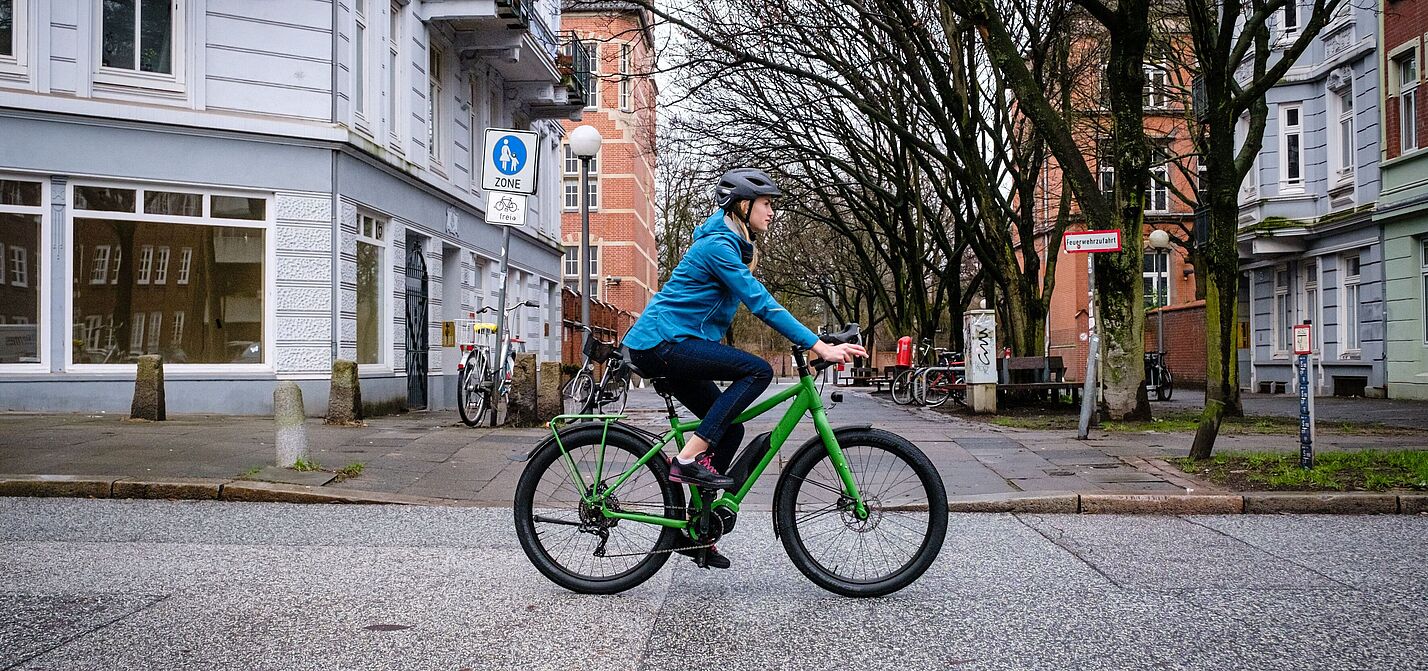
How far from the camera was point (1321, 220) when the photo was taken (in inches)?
1087

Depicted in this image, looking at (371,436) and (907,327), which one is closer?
(371,436)

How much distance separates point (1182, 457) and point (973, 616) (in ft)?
21.4

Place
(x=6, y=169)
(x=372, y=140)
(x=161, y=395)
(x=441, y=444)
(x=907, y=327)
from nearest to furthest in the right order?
(x=441, y=444) → (x=161, y=395) → (x=6, y=169) → (x=372, y=140) → (x=907, y=327)

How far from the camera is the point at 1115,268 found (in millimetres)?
15859

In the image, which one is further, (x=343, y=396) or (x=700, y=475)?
(x=343, y=396)

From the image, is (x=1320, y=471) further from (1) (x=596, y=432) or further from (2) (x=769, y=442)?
(1) (x=596, y=432)

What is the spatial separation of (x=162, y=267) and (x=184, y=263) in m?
0.27

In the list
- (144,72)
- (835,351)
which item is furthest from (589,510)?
(144,72)

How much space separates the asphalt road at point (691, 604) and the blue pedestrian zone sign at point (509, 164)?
6.41 meters

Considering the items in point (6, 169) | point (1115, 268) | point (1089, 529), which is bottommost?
point (1089, 529)

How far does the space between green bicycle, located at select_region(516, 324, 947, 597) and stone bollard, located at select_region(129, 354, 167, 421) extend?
9.41 m

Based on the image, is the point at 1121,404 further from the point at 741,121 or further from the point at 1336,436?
the point at 741,121

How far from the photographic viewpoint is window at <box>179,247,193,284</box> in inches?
611

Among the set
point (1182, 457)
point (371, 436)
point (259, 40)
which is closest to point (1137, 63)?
point (1182, 457)
